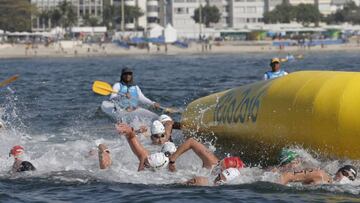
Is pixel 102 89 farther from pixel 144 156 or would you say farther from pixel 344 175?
pixel 344 175

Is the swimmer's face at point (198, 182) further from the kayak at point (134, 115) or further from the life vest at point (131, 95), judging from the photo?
the life vest at point (131, 95)

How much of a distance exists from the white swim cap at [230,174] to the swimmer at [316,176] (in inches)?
25.2

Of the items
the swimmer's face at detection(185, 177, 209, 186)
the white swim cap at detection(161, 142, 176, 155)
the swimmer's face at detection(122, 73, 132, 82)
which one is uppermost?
the swimmer's face at detection(122, 73, 132, 82)

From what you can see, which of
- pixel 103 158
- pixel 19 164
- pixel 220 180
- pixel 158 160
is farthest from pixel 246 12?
pixel 220 180

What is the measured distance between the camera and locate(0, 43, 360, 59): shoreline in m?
95.0

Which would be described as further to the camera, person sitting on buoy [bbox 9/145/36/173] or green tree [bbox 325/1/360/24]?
green tree [bbox 325/1/360/24]

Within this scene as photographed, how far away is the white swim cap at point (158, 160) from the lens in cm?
1359

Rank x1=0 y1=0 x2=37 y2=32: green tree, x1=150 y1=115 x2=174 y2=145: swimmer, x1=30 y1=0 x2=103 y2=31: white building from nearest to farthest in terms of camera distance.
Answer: x1=150 y1=115 x2=174 y2=145: swimmer
x1=0 y1=0 x2=37 y2=32: green tree
x1=30 y1=0 x2=103 y2=31: white building

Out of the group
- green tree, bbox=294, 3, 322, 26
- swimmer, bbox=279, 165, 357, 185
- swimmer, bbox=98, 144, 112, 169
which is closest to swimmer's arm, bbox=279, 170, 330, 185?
swimmer, bbox=279, 165, 357, 185

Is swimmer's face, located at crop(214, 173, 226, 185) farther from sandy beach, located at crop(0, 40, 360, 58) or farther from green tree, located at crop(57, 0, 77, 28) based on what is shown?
green tree, located at crop(57, 0, 77, 28)

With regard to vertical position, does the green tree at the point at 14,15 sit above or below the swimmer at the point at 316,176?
above

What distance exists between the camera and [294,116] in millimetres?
13320

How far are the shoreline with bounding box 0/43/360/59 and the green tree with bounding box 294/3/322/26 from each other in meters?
40.6

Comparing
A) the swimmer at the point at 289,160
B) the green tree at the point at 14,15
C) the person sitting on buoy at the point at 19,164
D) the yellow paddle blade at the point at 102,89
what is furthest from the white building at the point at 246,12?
the swimmer at the point at 289,160
